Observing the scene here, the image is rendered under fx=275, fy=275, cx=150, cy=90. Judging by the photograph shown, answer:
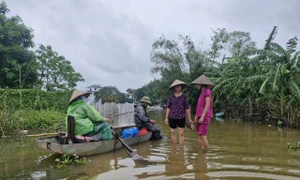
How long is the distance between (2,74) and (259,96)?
17.5m

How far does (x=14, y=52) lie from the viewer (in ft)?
66.6

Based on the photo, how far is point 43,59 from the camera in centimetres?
2519

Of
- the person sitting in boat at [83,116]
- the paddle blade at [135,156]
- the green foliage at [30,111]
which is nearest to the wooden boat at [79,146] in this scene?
the person sitting in boat at [83,116]

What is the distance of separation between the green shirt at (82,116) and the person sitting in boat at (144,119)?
1.95 metres

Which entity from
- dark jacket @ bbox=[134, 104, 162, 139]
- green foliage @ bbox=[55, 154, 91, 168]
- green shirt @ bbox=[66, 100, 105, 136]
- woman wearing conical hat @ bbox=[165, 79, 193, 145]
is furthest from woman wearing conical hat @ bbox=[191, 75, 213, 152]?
green foliage @ bbox=[55, 154, 91, 168]

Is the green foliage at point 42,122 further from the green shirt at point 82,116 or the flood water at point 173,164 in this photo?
the green shirt at point 82,116

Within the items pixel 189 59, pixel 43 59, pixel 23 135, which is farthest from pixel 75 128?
pixel 189 59

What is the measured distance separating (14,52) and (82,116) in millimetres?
16836

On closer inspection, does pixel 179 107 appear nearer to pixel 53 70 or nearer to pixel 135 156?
pixel 135 156

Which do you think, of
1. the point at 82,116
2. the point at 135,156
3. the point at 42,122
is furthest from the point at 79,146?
the point at 42,122

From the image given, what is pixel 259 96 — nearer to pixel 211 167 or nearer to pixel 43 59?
pixel 211 167

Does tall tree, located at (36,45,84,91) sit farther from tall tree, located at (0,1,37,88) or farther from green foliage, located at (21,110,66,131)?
green foliage, located at (21,110,66,131)

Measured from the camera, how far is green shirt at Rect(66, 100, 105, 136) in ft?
20.1

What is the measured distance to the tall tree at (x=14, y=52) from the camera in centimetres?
1988
